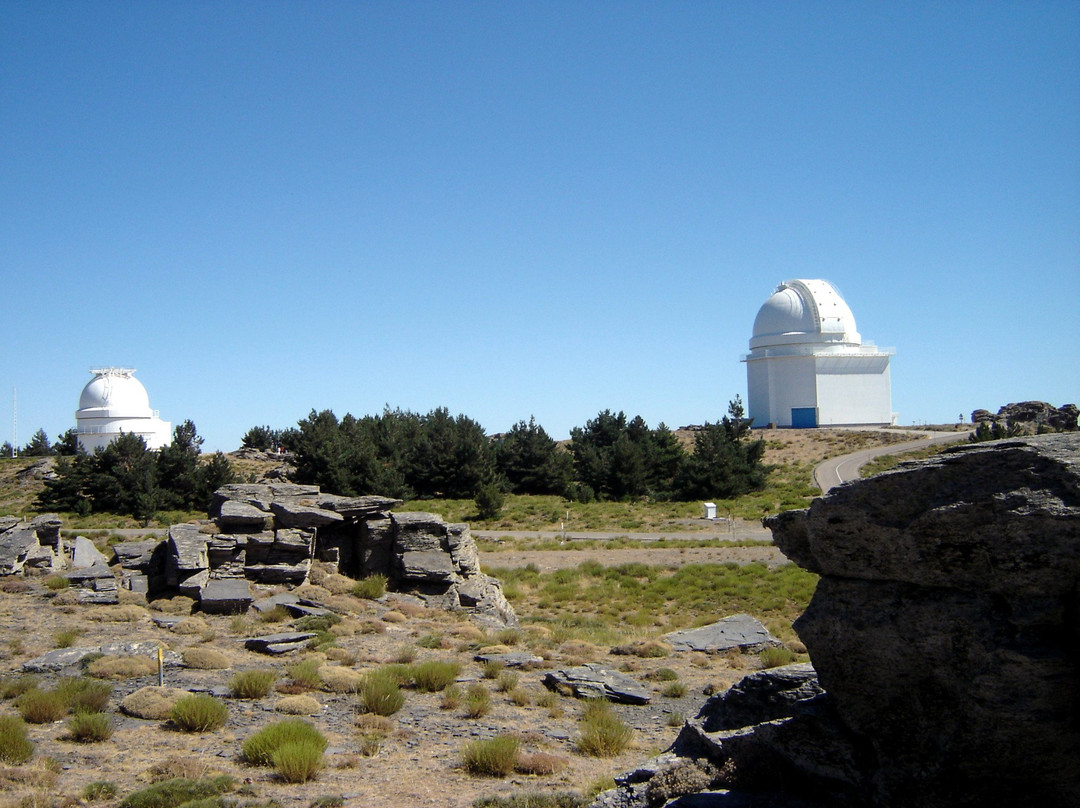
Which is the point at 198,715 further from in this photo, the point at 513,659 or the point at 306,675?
the point at 513,659

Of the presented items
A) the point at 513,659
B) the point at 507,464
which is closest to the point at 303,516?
the point at 513,659

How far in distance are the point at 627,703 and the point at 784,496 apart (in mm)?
34351

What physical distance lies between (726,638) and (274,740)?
30.7 feet

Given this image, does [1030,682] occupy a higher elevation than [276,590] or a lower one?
higher

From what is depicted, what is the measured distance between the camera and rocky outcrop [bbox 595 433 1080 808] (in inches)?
179

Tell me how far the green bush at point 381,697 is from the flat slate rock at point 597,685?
222 cm

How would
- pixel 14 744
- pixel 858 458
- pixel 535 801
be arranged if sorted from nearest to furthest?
pixel 535 801, pixel 14 744, pixel 858 458

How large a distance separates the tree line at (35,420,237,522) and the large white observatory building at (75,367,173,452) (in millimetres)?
19747

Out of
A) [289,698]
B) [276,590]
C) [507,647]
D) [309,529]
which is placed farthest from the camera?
[309,529]

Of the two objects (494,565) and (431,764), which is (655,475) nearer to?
(494,565)

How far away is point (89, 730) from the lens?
29.1 feet

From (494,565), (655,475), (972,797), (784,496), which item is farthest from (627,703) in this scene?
(655,475)

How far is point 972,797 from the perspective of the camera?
4719 mm

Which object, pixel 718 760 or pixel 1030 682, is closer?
pixel 1030 682
